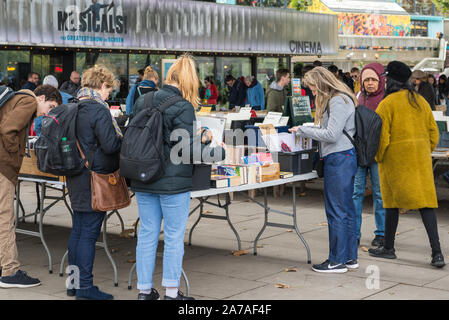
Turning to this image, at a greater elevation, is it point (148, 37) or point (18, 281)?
point (148, 37)

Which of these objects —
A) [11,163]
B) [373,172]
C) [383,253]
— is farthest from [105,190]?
[373,172]

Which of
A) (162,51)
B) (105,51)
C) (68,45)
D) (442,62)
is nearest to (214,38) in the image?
(162,51)

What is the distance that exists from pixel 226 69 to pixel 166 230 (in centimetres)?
→ 1941

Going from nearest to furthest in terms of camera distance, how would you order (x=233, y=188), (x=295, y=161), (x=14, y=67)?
1. (x=233, y=188)
2. (x=295, y=161)
3. (x=14, y=67)

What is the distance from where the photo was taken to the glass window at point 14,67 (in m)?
18.1

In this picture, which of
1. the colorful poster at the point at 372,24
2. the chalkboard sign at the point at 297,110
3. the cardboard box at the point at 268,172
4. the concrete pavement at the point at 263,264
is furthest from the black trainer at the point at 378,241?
the colorful poster at the point at 372,24

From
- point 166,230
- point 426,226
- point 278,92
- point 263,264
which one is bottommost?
point 263,264

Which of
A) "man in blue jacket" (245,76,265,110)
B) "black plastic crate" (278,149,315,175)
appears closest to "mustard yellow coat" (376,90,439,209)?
"black plastic crate" (278,149,315,175)

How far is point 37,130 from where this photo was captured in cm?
731

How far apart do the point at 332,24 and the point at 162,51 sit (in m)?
7.97

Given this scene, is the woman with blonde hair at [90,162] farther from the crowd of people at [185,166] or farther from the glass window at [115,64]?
the glass window at [115,64]

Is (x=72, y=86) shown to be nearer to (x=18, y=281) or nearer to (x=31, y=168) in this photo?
(x=31, y=168)

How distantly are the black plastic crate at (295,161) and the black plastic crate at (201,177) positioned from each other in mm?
1331

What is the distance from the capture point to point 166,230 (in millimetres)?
5113
